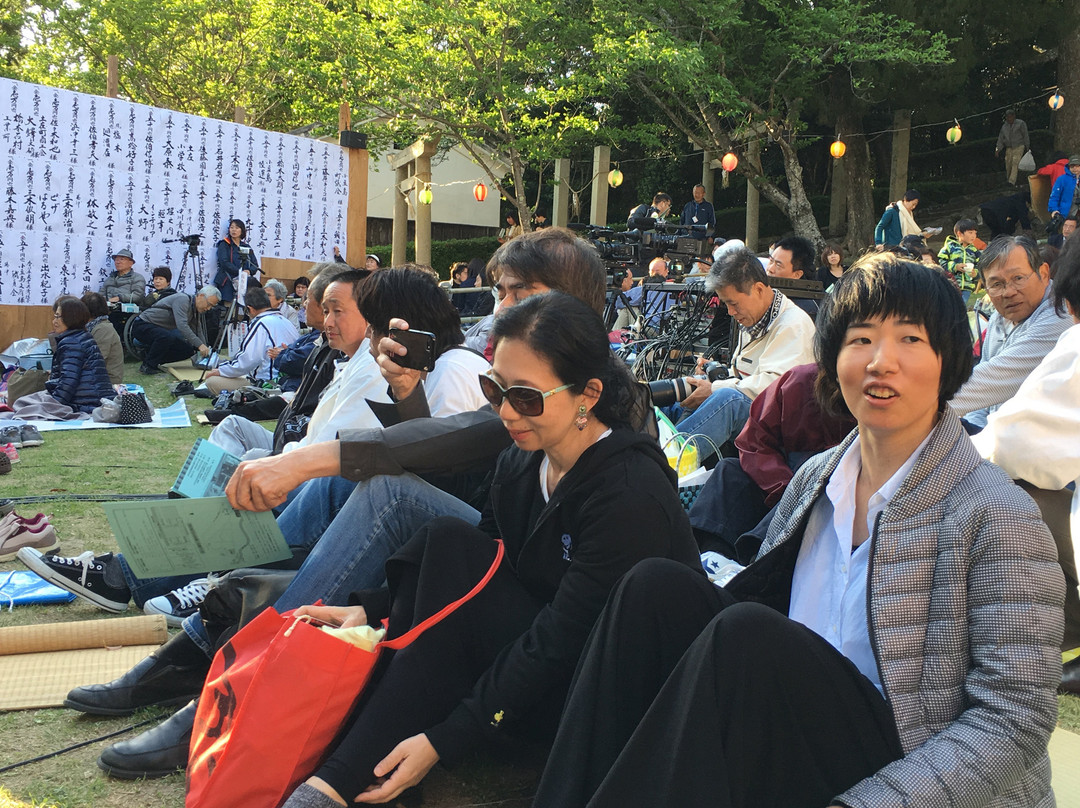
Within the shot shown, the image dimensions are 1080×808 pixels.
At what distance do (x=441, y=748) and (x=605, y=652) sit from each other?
478mm

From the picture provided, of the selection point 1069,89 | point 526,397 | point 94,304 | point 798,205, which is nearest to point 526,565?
point 526,397

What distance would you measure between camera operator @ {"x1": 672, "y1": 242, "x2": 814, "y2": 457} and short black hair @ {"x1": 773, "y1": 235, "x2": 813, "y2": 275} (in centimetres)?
150

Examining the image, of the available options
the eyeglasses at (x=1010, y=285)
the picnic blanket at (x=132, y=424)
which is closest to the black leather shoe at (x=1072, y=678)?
the eyeglasses at (x=1010, y=285)

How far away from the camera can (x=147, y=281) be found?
9867 millimetres

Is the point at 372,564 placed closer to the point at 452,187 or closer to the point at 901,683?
the point at 901,683

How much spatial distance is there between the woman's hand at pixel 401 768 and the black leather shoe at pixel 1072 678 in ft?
5.69

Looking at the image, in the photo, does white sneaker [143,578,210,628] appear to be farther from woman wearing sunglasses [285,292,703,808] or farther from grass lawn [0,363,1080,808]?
woman wearing sunglasses [285,292,703,808]

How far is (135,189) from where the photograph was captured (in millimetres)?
9719

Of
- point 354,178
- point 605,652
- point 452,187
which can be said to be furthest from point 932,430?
point 452,187

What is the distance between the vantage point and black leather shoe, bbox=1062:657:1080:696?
98.4 inches

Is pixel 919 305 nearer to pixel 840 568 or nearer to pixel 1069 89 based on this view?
pixel 840 568

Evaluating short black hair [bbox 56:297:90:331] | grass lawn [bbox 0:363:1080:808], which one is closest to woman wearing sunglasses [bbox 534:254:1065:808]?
grass lawn [bbox 0:363:1080:808]

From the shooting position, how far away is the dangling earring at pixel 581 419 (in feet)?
6.36

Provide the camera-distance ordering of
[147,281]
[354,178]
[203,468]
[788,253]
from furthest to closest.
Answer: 1. [354,178]
2. [147,281]
3. [788,253]
4. [203,468]
